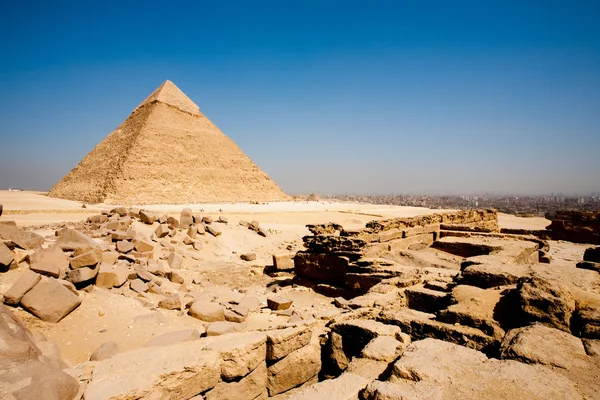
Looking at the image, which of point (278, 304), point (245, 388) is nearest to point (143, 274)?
point (278, 304)

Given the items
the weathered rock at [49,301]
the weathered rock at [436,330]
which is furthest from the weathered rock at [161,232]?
the weathered rock at [436,330]

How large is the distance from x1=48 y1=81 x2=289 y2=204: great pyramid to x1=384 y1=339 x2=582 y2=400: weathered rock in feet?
109

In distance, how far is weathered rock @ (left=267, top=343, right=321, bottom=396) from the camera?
2.64m

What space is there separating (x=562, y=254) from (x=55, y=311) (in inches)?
395

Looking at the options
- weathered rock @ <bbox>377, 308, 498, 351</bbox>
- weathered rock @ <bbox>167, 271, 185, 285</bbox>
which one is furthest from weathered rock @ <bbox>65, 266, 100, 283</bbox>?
weathered rock @ <bbox>377, 308, 498, 351</bbox>

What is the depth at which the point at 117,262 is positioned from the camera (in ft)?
19.7

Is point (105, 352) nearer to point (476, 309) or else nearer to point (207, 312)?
point (207, 312)

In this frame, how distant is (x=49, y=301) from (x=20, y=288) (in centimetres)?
33

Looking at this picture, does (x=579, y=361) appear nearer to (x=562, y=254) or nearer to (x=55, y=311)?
(x=55, y=311)

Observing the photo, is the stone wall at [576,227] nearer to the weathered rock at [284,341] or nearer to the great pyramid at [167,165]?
the weathered rock at [284,341]

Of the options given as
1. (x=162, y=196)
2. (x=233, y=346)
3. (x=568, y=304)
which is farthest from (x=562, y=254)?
(x=162, y=196)

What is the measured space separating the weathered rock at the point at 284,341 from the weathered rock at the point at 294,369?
0.06 m

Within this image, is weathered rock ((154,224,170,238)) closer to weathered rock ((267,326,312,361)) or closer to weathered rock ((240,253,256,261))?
weathered rock ((240,253,256,261))

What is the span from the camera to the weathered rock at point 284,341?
2.61 metres
